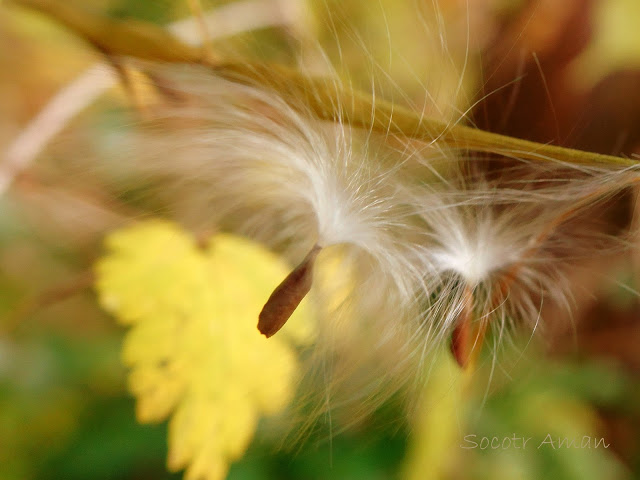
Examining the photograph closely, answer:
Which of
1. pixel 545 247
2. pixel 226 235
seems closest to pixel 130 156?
pixel 226 235

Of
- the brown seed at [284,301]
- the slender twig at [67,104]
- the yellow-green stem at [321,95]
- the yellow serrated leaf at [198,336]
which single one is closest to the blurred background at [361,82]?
the slender twig at [67,104]

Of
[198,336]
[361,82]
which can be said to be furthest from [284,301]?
[361,82]

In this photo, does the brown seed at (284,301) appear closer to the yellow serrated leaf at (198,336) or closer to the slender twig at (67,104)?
the yellow serrated leaf at (198,336)

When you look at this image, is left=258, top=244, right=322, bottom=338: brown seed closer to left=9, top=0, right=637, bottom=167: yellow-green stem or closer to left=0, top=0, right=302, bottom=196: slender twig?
left=9, top=0, right=637, bottom=167: yellow-green stem

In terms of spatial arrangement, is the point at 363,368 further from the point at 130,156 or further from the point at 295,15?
the point at 295,15

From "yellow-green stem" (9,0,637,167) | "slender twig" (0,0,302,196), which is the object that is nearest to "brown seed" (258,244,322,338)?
"yellow-green stem" (9,0,637,167)

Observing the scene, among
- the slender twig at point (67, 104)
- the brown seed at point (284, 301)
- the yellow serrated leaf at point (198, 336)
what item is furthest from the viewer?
the slender twig at point (67, 104)
